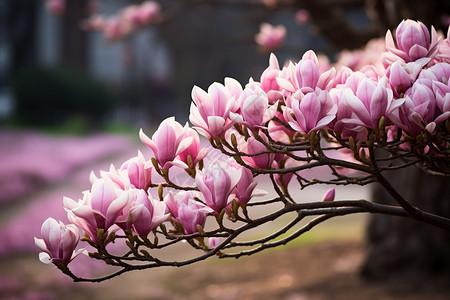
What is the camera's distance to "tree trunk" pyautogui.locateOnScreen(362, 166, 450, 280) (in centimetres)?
447

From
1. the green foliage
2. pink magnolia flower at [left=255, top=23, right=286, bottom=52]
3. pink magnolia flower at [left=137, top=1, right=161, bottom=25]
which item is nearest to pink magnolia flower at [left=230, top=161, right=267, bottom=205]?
pink magnolia flower at [left=255, top=23, right=286, bottom=52]

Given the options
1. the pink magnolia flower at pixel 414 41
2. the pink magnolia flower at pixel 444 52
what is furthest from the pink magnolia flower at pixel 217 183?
the pink magnolia flower at pixel 444 52

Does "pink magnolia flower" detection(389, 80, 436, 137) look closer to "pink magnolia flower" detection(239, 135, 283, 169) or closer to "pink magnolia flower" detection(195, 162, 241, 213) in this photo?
"pink magnolia flower" detection(239, 135, 283, 169)

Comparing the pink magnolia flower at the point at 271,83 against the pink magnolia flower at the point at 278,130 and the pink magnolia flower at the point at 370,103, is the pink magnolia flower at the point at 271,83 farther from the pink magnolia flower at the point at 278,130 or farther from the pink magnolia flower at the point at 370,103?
the pink magnolia flower at the point at 370,103

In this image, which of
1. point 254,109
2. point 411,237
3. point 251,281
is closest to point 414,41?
point 254,109

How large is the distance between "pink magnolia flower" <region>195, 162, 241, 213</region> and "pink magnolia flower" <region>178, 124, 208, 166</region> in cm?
11

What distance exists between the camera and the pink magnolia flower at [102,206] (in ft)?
4.76

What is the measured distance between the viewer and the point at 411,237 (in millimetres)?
4785

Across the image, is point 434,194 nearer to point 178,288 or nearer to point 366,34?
Answer: point 366,34

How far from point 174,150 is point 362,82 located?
0.52 metres

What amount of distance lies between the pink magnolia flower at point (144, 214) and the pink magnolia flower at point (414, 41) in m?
0.81

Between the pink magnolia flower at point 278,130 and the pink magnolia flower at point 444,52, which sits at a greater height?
the pink magnolia flower at point 444,52

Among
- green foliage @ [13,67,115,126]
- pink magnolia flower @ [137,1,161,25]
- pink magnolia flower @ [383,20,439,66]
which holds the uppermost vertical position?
green foliage @ [13,67,115,126]

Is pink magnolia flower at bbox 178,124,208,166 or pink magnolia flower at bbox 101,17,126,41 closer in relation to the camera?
pink magnolia flower at bbox 178,124,208,166
